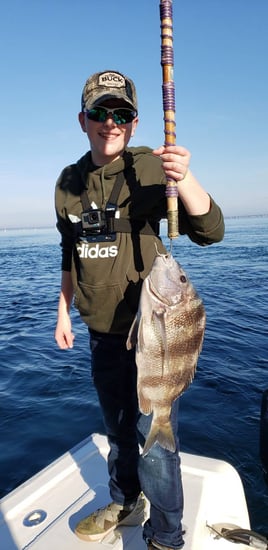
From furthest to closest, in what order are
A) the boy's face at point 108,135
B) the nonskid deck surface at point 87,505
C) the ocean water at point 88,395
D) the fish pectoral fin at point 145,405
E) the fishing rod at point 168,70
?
the ocean water at point 88,395, the nonskid deck surface at point 87,505, the boy's face at point 108,135, the fish pectoral fin at point 145,405, the fishing rod at point 168,70

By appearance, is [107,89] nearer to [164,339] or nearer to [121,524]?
[164,339]

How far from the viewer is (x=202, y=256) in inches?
1085

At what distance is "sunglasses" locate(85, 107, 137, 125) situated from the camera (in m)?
2.48

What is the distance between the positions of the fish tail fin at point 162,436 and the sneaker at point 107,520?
3.53ft

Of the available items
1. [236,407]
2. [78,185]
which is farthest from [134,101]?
[236,407]

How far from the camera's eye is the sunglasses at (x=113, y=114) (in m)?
2.48

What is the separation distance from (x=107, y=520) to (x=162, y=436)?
1.21m

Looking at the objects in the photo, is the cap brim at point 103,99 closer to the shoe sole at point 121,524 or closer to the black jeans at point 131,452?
the black jeans at point 131,452

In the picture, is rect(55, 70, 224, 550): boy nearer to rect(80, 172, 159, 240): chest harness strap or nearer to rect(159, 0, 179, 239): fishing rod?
rect(80, 172, 159, 240): chest harness strap

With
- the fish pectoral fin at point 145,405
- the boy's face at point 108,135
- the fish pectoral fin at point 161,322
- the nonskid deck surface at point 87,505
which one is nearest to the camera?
the fish pectoral fin at point 161,322

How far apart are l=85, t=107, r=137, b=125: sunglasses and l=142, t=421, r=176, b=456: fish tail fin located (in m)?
1.91

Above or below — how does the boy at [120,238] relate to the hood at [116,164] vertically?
below

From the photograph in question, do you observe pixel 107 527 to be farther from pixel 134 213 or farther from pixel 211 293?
pixel 211 293

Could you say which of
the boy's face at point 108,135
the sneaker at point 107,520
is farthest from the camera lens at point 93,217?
the sneaker at point 107,520
